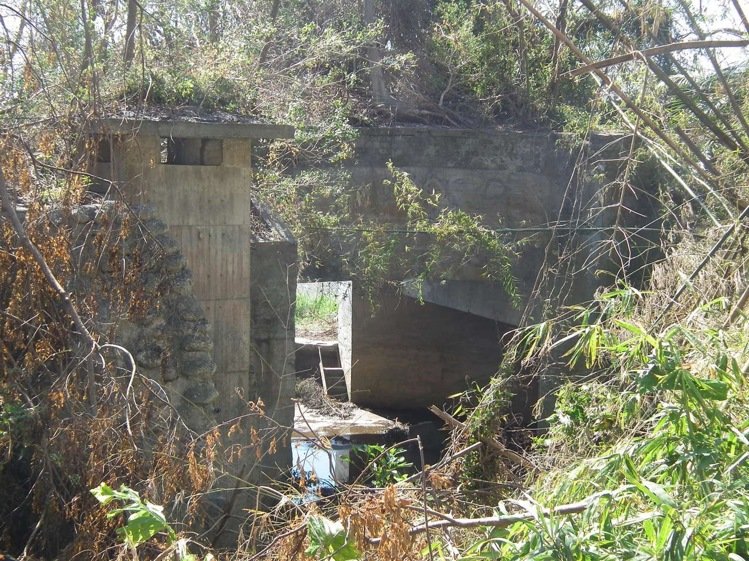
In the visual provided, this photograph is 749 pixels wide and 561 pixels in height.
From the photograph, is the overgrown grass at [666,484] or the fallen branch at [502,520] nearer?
the overgrown grass at [666,484]

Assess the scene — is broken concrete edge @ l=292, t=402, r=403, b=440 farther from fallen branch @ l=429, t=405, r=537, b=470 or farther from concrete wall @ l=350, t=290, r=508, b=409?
fallen branch @ l=429, t=405, r=537, b=470

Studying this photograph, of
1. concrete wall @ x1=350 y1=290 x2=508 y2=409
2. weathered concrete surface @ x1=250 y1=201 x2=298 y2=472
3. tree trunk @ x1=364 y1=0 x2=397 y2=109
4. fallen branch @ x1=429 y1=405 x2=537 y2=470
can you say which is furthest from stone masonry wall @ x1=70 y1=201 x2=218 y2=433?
concrete wall @ x1=350 y1=290 x2=508 y2=409

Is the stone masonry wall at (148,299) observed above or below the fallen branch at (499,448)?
above

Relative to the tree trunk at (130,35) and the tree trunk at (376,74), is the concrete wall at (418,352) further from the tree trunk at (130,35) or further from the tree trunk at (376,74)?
the tree trunk at (130,35)

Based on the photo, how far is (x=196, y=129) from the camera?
22.2 ft

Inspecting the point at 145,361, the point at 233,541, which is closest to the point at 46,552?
the point at 145,361

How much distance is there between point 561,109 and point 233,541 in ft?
25.2

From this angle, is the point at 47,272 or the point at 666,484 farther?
the point at 47,272

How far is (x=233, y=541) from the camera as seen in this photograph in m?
6.40

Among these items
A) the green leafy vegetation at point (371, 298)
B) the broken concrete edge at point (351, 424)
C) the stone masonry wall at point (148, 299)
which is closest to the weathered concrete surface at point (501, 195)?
the green leafy vegetation at point (371, 298)

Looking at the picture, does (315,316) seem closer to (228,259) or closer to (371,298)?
(371,298)

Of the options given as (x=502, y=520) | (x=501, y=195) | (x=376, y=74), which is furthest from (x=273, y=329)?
(x=376, y=74)

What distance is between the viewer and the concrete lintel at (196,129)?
20.1ft

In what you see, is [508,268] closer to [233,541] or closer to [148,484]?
[233,541]
